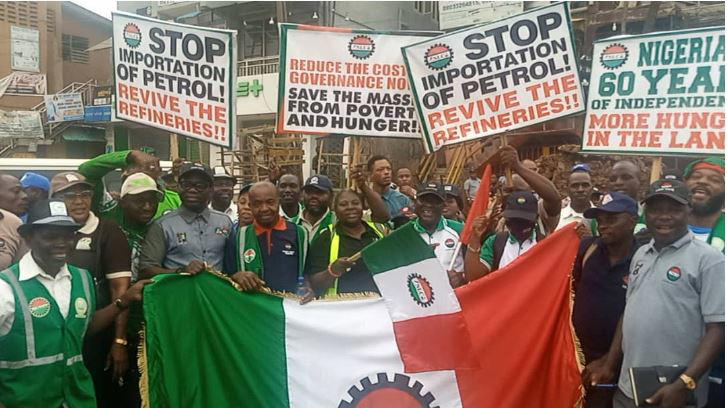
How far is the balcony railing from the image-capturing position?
20.2 metres

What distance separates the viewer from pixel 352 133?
5371 mm

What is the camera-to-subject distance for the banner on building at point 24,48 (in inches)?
953

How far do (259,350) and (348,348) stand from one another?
0.58 metres

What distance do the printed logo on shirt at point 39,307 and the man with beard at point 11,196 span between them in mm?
2093

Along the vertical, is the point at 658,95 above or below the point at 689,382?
above

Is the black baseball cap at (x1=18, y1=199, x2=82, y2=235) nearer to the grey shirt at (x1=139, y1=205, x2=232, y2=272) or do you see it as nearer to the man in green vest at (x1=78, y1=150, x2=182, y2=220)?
the grey shirt at (x1=139, y1=205, x2=232, y2=272)

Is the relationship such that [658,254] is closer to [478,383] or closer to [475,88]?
[478,383]

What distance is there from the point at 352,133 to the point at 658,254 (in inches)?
112

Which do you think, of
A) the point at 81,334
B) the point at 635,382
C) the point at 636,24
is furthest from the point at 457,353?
the point at 636,24

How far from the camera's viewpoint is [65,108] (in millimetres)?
25547

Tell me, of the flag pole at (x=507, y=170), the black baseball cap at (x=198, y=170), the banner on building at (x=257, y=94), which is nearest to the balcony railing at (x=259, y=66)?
the banner on building at (x=257, y=94)

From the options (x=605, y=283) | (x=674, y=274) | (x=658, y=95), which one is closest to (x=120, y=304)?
(x=605, y=283)

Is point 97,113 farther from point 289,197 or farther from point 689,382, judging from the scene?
point 689,382

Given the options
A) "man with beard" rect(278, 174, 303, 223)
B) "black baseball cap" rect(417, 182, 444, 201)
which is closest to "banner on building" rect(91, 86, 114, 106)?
"man with beard" rect(278, 174, 303, 223)
